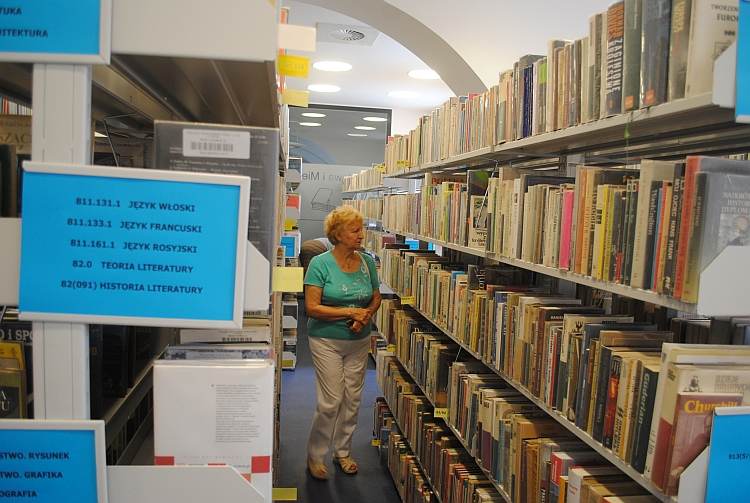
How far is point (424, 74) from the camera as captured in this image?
23.6 ft

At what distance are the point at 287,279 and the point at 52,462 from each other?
1.69 ft

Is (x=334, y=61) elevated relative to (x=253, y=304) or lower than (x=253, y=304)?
elevated

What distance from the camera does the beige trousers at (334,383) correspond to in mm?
3416

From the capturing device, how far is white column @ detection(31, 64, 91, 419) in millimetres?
957

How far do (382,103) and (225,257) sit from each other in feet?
28.6

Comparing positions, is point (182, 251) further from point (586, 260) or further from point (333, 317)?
point (333, 317)

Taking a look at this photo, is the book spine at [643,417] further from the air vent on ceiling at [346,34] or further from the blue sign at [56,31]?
the air vent on ceiling at [346,34]

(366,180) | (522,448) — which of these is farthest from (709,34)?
(366,180)

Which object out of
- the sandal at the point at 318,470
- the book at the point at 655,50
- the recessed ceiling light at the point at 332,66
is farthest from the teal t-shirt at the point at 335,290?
the recessed ceiling light at the point at 332,66

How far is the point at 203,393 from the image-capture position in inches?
40.4

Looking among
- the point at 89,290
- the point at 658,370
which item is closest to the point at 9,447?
the point at 89,290

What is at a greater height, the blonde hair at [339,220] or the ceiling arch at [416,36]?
the ceiling arch at [416,36]

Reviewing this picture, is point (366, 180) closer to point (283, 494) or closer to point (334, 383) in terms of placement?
point (334, 383)

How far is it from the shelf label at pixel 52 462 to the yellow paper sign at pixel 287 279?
0.40 metres
